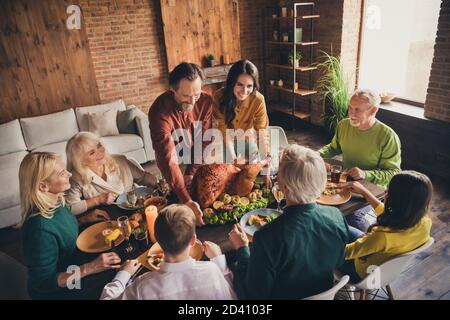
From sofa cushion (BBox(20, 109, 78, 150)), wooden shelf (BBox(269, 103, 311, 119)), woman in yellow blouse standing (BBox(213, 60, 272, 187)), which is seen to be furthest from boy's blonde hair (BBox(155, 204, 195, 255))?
wooden shelf (BBox(269, 103, 311, 119))

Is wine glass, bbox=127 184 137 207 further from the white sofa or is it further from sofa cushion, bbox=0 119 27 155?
sofa cushion, bbox=0 119 27 155

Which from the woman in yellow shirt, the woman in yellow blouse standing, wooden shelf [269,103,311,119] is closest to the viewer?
the woman in yellow shirt

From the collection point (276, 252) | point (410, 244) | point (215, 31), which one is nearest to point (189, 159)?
point (276, 252)

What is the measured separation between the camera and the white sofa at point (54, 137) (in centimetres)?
389

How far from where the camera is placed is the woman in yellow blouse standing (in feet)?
7.66

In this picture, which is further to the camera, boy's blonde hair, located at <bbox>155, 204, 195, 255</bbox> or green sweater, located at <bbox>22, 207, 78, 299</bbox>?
green sweater, located at <bbox>22, 207, 78, 299</bbox>

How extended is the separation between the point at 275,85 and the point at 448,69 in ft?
8.87

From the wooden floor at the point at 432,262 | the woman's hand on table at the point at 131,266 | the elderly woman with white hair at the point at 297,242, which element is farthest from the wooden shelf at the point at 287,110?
the woman's hand on table at the point at 131,266

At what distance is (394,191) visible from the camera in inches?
56.6

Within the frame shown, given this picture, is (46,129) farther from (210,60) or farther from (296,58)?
(296,58)

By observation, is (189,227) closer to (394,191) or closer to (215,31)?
(394,191)

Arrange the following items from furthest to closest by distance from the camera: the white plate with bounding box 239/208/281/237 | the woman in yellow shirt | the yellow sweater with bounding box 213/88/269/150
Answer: the yellow sweater with bounding box 213/88/269/150 → the white plate with bounding box 239/208/281/237 → the woman in yellow shirt

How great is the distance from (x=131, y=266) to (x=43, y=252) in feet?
1.24

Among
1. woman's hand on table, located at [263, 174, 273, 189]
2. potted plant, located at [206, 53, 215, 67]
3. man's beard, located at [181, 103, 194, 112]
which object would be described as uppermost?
potted plant, located at [206, 53, 215, 67]
